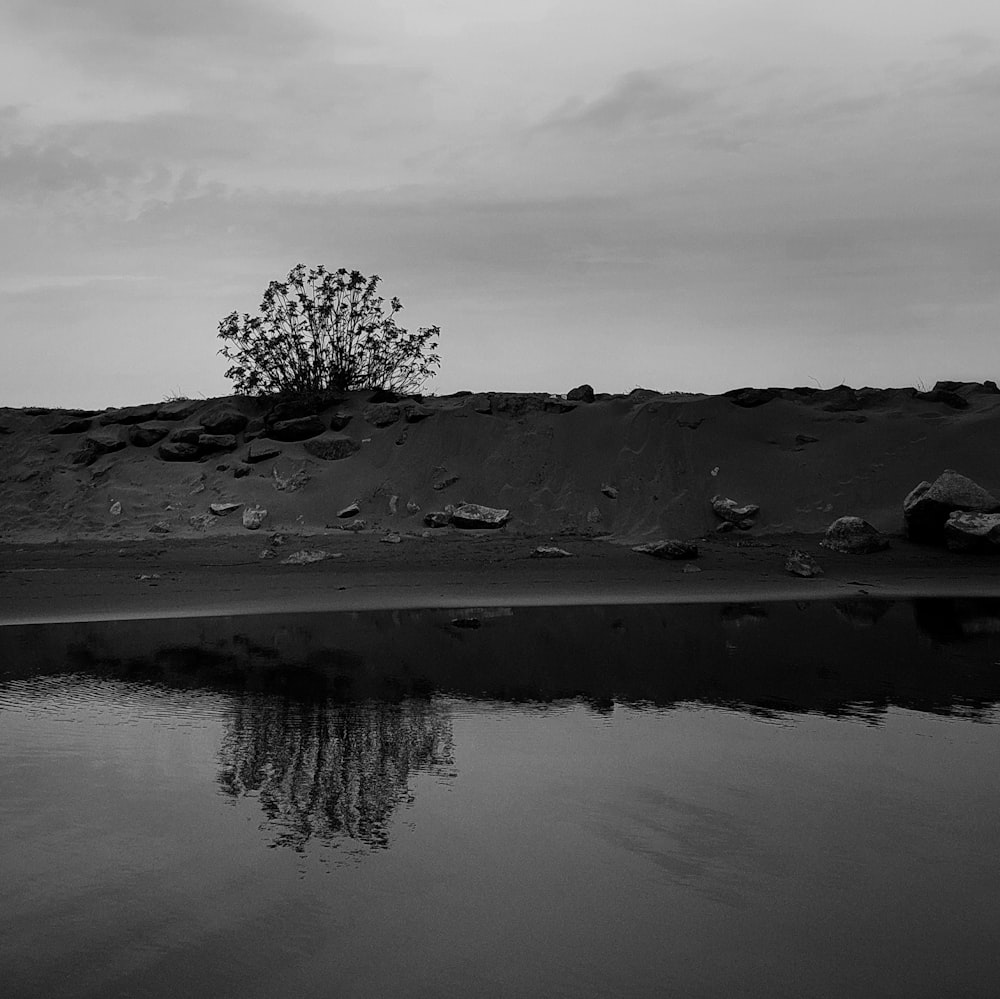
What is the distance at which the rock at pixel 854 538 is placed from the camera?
54.6 ft

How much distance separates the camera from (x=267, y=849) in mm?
4035

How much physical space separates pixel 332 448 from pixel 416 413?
6.49 ft

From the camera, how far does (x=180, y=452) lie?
2234 cm

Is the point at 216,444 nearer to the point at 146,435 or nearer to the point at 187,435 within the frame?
the point at 187,435

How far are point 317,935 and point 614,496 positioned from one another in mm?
16455

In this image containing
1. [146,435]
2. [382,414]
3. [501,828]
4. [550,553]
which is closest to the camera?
[501,828]

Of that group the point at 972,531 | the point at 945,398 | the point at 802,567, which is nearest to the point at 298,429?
the point at 802,567

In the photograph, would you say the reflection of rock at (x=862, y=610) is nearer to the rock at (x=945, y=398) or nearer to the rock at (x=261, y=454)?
the rock at (x=945, y=398)

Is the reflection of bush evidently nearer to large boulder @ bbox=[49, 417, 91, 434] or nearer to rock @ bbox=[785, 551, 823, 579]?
rock @ bbox=[785, 551, 823, 579]

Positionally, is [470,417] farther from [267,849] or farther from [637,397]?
[267,849]

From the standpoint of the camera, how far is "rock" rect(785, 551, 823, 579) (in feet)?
50.2

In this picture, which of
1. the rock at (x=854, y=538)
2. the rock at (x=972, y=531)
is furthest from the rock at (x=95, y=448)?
the rock at (x=972, y=531)

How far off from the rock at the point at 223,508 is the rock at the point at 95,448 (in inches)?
208

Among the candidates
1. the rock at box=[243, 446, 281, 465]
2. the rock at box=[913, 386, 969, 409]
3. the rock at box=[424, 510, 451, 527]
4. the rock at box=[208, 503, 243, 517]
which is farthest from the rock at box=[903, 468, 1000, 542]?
the rock at box=[243, 446, 281, 465]
